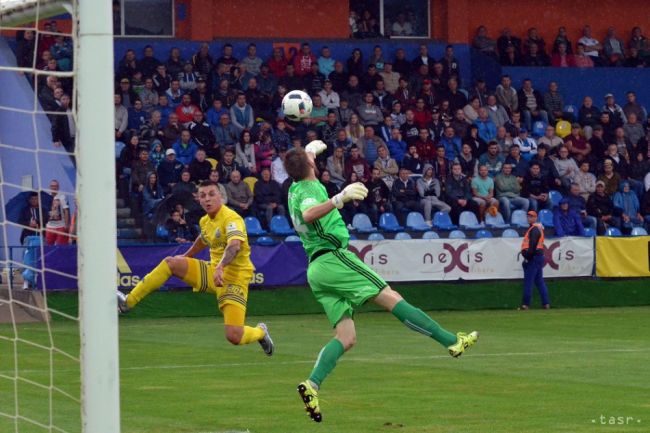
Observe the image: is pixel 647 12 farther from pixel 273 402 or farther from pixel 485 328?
pixel 273 402

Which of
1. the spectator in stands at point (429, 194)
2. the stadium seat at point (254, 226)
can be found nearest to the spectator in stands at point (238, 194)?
the stadium seat at point (254, 226)

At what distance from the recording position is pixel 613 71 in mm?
35656

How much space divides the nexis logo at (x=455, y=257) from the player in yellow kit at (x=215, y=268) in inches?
474

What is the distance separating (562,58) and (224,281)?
2355 centimetres

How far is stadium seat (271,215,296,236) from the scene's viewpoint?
1040 inches

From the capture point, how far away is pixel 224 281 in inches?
540

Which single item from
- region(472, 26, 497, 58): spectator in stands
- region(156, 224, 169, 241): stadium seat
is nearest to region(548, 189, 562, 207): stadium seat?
region(472, 26, 497, 58): spectator in stands

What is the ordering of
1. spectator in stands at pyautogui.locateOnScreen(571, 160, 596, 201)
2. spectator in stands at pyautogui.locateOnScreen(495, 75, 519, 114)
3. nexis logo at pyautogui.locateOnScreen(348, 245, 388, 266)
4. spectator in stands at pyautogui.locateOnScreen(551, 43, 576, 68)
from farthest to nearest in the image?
spectator in stands at pyautogui.locateOnScreen(551, 43, 576, 68) → spectator in stands at pyautogui.locateOnScreen(495, 75, 519, 114) → spectator in stands at pyautogui.locateOnScreen(571, 160, 596, 201) → nexis logo at pyautogui.locateOnScreen(348, 245, 388, 266)

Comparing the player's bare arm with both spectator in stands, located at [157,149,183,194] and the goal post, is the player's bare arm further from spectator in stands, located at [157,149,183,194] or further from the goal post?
spectator in stands, located at [157,149,183,194]

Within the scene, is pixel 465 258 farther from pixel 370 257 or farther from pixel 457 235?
pixel 370 257

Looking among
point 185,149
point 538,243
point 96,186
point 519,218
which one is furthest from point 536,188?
point 96,186

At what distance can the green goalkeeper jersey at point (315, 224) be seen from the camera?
420 inches

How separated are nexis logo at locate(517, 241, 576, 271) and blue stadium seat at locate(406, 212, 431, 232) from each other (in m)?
2.44

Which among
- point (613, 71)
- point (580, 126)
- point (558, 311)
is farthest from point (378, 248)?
point (613, 71)
